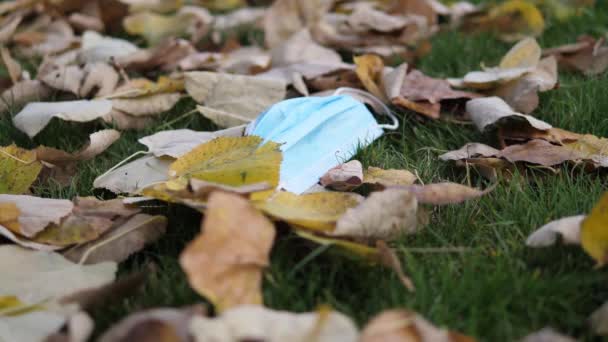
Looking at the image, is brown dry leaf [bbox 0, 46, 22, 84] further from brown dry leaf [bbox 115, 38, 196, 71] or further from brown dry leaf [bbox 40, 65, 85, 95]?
brown dry leaf [bbox 115, 38, 196, 71]

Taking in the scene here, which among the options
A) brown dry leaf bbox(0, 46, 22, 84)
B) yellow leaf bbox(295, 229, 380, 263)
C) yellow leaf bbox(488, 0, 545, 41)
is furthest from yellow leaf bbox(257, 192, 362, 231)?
yellow leaf bbox(488, 0, 545, 41)

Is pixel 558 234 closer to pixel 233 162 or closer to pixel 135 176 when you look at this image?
pixel 233 162

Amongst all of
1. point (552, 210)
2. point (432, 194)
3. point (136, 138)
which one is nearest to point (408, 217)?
point (432, 194)

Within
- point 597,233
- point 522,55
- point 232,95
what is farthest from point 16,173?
point 522,55

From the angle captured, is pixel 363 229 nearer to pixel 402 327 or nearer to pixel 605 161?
pixel 402 327

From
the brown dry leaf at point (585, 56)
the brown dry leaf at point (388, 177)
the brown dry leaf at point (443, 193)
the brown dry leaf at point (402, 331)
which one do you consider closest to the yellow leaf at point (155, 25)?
the brown dry leaf at point (585, 56)

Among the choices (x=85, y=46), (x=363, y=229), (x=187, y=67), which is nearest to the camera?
(x=363, y=229)
